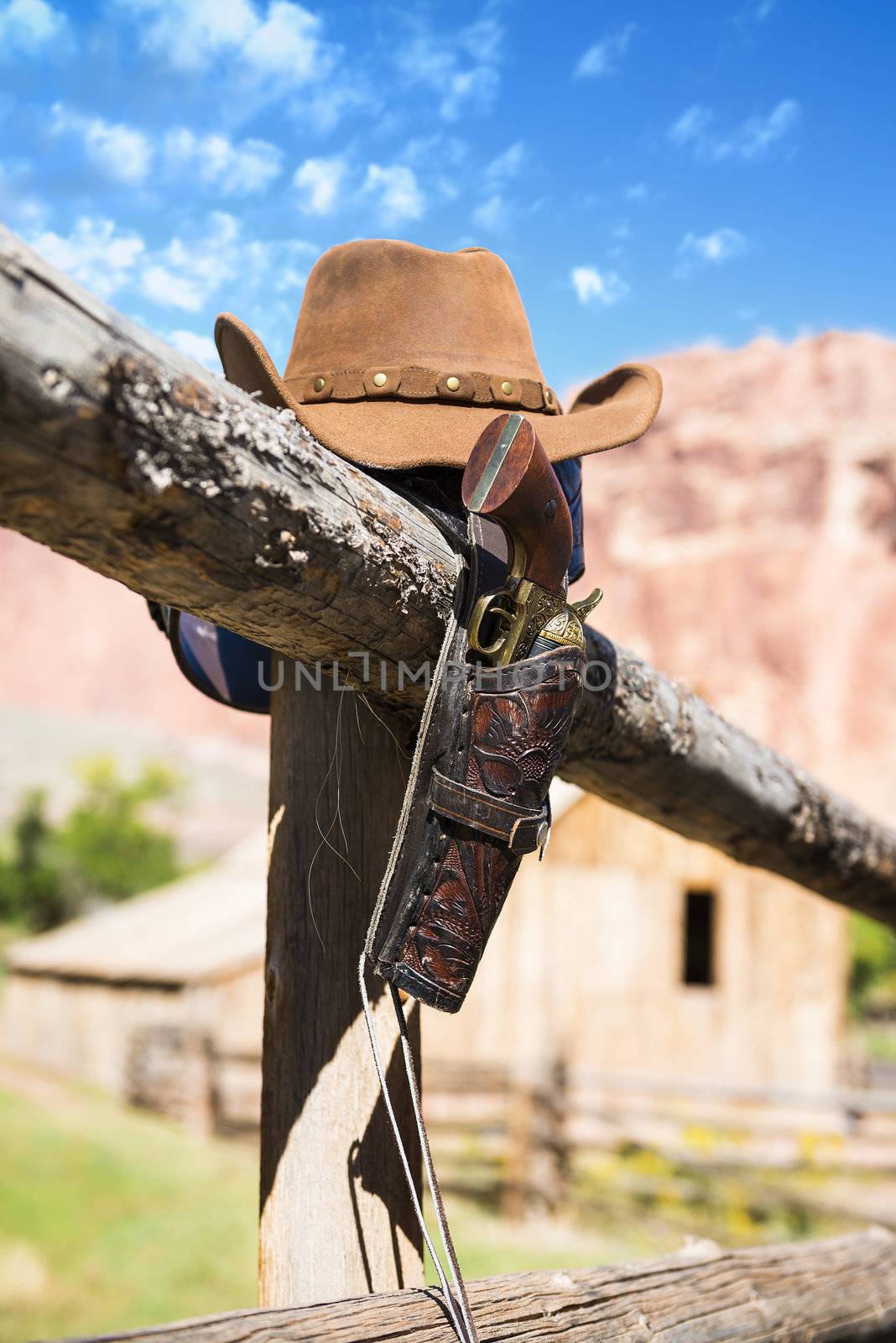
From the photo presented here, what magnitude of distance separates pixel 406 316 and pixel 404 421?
0.66ft

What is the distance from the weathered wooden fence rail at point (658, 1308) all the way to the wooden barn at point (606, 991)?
653 centimetres

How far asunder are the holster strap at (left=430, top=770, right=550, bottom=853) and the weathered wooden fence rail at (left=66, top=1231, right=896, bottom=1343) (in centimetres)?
55

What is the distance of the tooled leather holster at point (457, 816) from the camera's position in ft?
4.17

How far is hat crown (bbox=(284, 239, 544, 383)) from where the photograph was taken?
5.37 ft

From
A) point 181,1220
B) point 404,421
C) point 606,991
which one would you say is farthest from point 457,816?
point 606,991

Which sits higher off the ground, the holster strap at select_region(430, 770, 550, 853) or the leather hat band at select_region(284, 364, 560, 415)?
the leather hat band at select_region(284, 364, 560, 415)

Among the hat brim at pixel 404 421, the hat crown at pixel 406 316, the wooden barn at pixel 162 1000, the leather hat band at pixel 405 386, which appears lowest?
the wooden barn at pixel 162 1000

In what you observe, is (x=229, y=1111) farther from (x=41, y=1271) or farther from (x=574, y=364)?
(x=574, y=364)

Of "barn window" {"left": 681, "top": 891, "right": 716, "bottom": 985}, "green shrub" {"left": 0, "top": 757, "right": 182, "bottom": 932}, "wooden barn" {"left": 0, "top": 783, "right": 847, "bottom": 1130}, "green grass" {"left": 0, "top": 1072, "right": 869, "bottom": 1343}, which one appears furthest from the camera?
"green shrub" {"left": 0, "top": 757, "right": 182, "bottom": 932}

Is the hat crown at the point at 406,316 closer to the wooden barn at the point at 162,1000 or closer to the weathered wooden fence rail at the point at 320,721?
the weathered wooden fence rail at the point at 320,721

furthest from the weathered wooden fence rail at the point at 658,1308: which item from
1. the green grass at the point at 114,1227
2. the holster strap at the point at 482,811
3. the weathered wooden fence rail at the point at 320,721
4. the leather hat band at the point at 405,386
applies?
the green grass at the point at 114,1227

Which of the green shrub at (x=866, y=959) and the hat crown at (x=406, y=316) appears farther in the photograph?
the green shrub at (x=866, y=959)

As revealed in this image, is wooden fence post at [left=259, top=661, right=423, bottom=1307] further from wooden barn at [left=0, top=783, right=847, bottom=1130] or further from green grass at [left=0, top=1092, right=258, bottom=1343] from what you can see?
wooden barn at [left=0, top=783, right=847, bottom=1130]

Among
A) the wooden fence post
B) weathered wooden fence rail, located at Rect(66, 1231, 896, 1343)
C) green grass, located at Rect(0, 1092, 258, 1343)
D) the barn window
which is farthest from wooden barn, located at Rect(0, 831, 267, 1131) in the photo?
the wooden fence post
